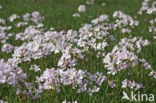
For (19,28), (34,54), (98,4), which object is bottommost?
(34,54)

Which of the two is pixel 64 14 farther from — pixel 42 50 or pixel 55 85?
pixel 55 85

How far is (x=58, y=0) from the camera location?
14383 millimetres

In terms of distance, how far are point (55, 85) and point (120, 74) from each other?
4.74ft

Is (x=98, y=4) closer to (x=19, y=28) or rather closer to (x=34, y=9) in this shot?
(x=34, y=9)

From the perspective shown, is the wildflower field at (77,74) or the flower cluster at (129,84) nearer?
the wildflower field at (77,74)

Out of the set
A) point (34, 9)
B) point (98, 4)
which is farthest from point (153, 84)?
point (98, 4)

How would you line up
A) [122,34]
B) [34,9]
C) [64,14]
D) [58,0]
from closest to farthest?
[122,34], [64,14], [34,9], [58,0]

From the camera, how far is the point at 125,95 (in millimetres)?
3551

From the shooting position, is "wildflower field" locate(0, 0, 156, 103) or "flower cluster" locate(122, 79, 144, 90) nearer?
"wildflower field" locate(0, 0, 156, 103)

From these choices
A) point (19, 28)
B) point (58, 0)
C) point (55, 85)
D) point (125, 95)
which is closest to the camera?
point (55, 85)

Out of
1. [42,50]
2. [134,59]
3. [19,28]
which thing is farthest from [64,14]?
[134,59]

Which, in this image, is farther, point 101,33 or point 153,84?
point 101,33

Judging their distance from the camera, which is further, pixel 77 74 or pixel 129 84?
pixel 129 84

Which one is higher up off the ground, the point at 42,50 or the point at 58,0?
the point at 58,0
